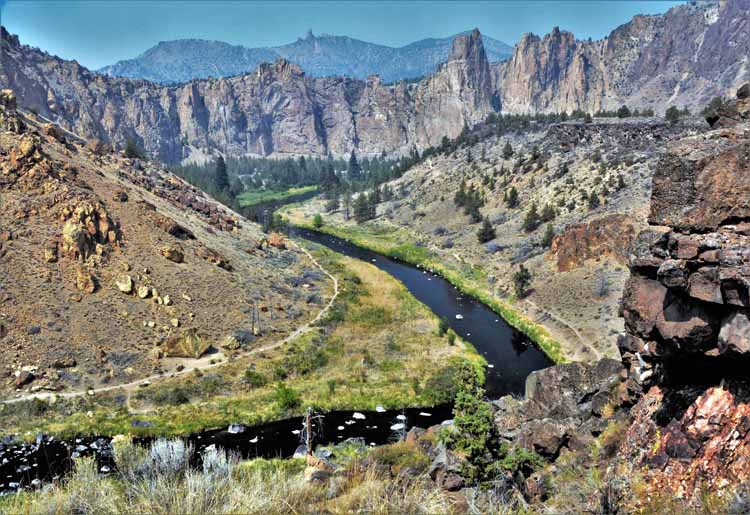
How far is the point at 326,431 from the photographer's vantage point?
103 feet

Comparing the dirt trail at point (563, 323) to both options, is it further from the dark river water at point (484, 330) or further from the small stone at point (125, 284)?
the small stone at point (125, 284)

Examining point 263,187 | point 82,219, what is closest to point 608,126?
point 82,219

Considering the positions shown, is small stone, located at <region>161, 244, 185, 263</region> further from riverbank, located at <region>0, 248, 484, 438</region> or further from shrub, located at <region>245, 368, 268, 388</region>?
shrub, located at <region>245, 368, 268, 388</region>

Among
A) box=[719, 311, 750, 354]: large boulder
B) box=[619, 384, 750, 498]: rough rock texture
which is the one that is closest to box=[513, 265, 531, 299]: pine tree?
box=[619, 384, 750, 498]: rough rock texture

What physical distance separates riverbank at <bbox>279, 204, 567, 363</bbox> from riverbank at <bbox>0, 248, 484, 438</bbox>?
23.2 feet

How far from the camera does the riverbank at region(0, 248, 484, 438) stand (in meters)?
30.0

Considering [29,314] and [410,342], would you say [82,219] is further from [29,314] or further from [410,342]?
[410,342]

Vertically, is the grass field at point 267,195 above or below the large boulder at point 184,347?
above

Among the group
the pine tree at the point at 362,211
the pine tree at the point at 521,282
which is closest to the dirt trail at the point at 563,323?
the pine tree at the point at 521,282

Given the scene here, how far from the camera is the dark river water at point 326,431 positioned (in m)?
25.8

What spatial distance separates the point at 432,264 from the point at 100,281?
44374 mm

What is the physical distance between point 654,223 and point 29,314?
3855 centimetres

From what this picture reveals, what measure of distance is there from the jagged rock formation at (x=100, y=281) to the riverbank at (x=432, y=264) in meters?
18.4

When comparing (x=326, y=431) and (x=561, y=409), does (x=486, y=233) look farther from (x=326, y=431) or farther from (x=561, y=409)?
(x=561, y=409)
